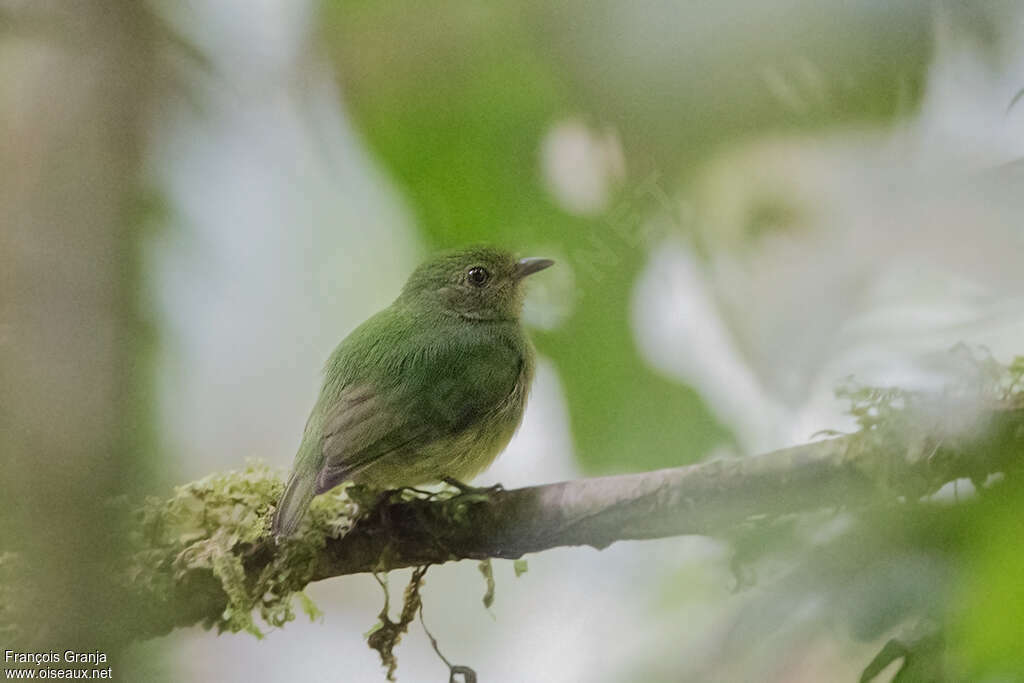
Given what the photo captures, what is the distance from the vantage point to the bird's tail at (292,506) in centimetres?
174

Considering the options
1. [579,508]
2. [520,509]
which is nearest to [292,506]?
[520,509]

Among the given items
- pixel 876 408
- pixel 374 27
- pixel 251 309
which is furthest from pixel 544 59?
pixel 251 309

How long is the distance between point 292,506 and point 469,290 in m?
1.06

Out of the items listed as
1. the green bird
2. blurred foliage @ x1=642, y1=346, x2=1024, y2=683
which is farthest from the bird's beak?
blurred foliage @ x1=642, y1=346, x2=1024, y2=683

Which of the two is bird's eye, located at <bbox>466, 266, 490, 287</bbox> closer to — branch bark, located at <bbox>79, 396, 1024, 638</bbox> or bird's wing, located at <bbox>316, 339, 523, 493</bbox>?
bird's wing, located at <bbox>316, 339, 523, 493</bbox>

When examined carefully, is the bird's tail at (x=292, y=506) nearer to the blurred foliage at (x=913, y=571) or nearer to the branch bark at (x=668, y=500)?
the branch bark at (x=668, y=500)

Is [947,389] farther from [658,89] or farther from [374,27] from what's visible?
[374,27]

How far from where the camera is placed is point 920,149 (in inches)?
49.3

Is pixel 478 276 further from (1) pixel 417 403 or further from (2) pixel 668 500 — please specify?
(2) pixel 668 500

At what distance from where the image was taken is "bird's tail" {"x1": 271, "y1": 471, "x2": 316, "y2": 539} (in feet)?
5.70

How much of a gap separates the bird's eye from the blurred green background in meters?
0.76

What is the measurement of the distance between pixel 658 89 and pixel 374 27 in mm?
618

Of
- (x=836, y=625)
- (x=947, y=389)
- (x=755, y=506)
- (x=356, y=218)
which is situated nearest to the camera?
(x=836, y=625)

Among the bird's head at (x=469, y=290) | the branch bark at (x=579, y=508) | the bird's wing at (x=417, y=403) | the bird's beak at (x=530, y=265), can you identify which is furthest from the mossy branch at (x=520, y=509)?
the bird's head at (x=469, y=290)
